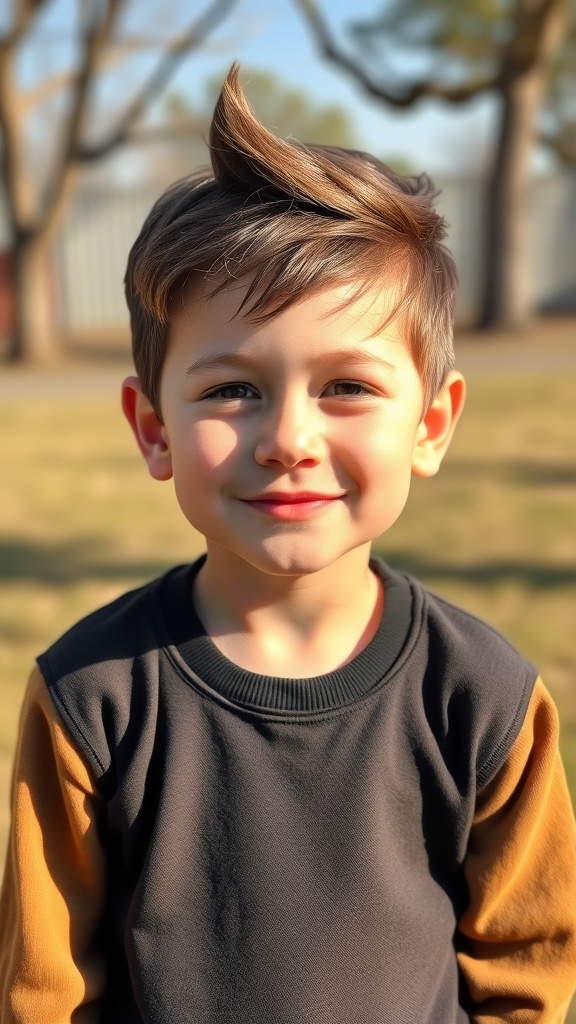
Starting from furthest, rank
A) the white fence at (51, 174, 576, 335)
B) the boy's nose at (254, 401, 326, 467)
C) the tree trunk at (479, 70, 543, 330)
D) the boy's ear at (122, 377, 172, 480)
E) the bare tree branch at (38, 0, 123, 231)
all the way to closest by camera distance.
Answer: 1. the white fence at (51, 174, 576, 335)
2. the tree trunk at (479, 70, 543, 330)
3. the bare tree branch at (38, 0, 123, 231)
4. the boy's ear at (122, 377, 172, 480)
5. the boy's nose at (254, 401, 326, 467)

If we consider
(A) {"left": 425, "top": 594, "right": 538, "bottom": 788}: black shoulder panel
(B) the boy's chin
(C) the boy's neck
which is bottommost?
(A) {"left": 425, "top": 594, "right": 538, "bottom": 788}: black shoulder panel

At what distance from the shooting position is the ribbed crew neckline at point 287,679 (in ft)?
4.75

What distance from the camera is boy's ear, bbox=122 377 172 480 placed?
155cm

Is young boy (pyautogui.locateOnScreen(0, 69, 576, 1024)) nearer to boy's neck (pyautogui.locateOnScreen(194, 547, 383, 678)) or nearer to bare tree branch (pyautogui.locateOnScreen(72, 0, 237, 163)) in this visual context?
boy's neck (pyautogui.locateOnScreen(194, 547, 383, 678))

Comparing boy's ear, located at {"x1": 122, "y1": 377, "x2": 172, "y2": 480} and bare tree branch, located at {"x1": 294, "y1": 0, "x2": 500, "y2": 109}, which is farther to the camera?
bare tree branch, located at {"x1": 294, "y1": 0, "x2": 500, "y2": 109}

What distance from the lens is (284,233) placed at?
1.33m

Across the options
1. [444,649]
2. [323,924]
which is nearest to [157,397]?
[444,649]

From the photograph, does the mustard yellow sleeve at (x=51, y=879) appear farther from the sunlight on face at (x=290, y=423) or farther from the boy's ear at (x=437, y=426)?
the boy's ear at (x=437, y=426)

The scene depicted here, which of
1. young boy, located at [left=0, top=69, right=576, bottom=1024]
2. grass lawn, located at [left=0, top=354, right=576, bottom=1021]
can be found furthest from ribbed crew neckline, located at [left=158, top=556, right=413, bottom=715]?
grass lawn, located at [left=0, top=354, right=576, bottom=1021]

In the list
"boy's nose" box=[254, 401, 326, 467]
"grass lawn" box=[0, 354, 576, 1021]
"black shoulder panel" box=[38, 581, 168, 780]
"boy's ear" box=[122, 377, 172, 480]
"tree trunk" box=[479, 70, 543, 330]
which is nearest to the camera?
"boy's nose" box=[254, 401, 326, 467]

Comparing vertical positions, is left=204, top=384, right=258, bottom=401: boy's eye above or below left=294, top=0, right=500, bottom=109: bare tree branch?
below

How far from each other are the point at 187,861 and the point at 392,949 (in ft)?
1.03

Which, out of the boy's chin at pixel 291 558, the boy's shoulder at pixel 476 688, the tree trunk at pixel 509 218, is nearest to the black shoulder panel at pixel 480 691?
the boy's shoulder at pixel 476 688

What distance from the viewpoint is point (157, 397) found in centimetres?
152
